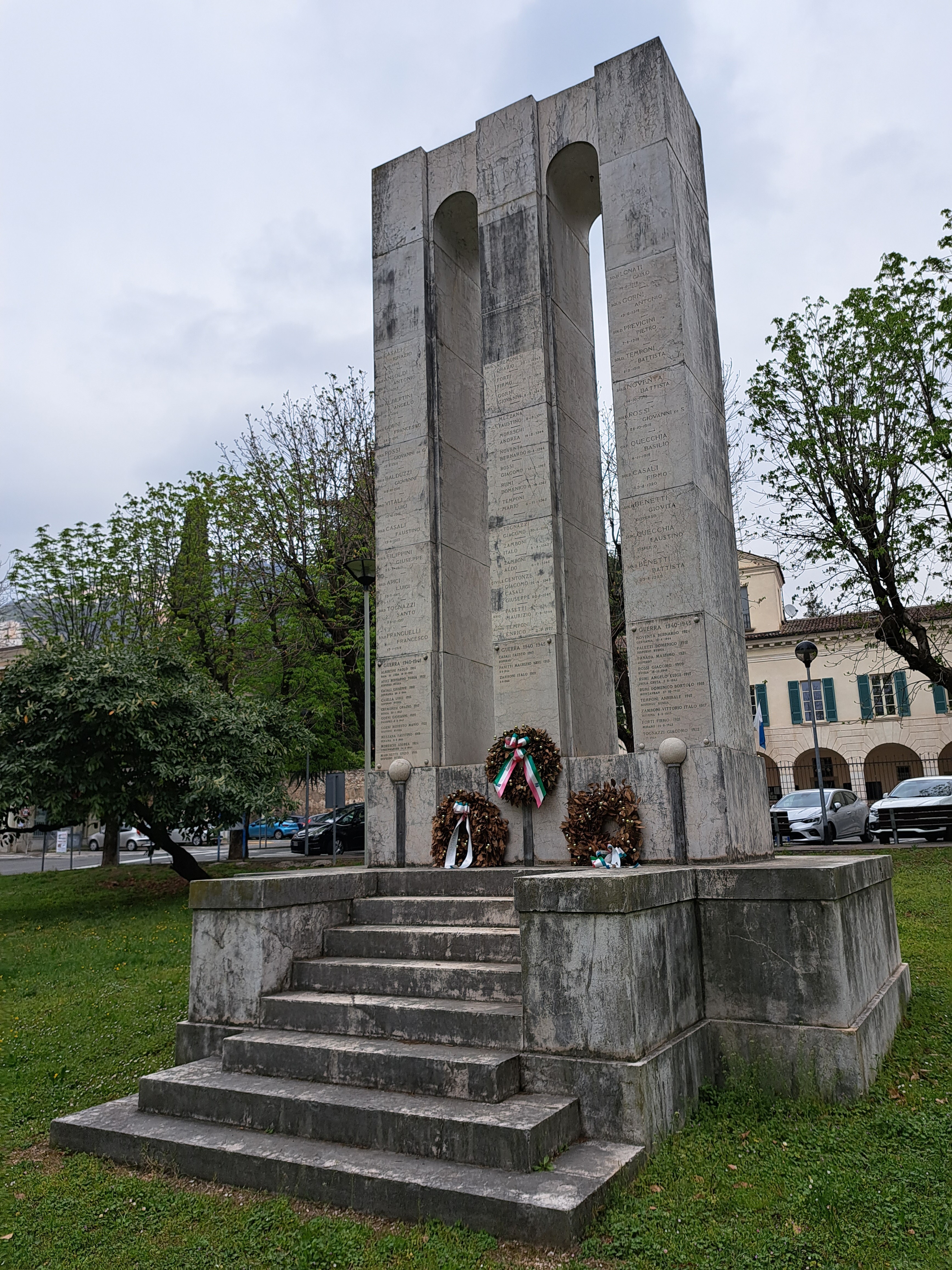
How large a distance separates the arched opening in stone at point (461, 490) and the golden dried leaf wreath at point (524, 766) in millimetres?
894

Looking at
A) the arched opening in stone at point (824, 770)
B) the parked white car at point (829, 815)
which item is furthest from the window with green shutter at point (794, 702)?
the parked white car at point (829, 815)

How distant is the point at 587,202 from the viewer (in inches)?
408

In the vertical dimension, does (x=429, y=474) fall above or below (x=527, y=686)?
above

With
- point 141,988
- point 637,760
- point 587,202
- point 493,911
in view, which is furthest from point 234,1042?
point 587,202

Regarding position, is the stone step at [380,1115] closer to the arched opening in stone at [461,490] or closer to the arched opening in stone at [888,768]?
A: the arched opening in stone at [461,490]

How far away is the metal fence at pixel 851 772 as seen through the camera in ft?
129

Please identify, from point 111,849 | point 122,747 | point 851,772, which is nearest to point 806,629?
point 851,772

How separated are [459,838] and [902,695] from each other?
3452cm

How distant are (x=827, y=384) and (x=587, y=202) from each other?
1059cm

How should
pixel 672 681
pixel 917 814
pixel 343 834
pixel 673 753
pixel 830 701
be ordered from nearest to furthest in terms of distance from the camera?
pixel 673 753
pixel 672 681
pixel 917 814
pixel 343 834
pixel 830 701

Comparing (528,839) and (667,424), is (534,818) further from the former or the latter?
(667,424)

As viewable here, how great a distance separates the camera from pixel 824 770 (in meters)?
42.5

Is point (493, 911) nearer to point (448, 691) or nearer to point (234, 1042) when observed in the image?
point (234, 1042)

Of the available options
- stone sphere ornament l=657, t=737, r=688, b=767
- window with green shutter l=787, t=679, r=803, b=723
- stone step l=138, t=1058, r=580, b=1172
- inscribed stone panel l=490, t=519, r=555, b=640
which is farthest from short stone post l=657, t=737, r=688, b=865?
window with green shutter l=787, t=679, r=803, b=723
